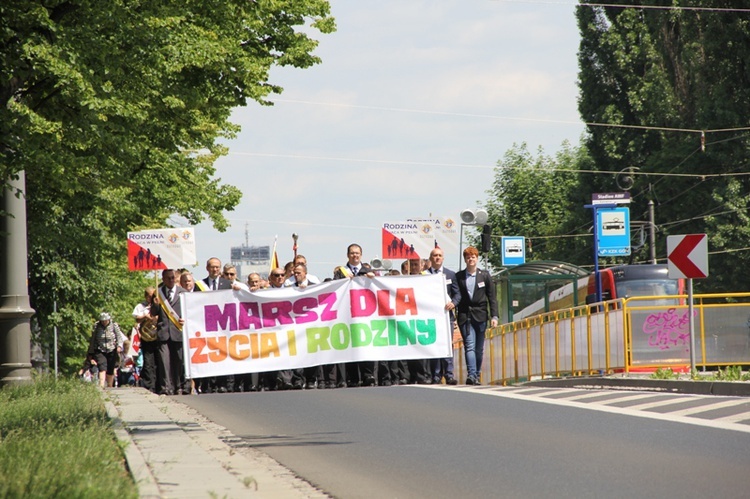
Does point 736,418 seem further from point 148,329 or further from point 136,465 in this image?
point 148,329

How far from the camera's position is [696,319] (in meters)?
25.1

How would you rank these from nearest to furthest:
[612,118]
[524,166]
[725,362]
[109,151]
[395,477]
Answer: [395,477]
[109,151]
[725,362]
[612,118]
[524,166]

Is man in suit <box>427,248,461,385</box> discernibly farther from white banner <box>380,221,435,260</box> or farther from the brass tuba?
white banner <box>380,221,435,260</box>

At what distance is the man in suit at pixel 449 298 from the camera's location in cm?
2016

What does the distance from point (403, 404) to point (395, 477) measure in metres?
6.11

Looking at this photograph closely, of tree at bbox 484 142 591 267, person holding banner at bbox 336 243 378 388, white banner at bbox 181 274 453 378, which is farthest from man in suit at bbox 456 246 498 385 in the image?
tree at bbox 484 142 591 267

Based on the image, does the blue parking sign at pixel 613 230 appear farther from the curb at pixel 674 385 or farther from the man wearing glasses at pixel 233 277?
the man wearing glasses at pixel 233 277

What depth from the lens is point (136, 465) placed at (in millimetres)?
9094

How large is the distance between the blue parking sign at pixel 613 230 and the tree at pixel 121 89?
67.8 feet

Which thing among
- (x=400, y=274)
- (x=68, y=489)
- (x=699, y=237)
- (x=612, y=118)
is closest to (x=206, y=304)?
(x=400, y=274)

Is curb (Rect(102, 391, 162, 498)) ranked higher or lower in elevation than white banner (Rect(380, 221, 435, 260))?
lower

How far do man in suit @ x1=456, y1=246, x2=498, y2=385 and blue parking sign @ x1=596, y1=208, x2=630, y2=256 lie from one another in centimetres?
2878

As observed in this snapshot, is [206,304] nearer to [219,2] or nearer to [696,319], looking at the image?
[219,2]

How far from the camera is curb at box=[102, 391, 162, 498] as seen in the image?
7.95 meters
